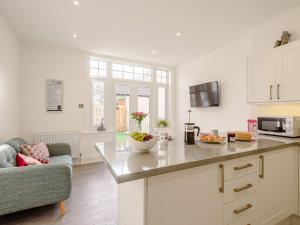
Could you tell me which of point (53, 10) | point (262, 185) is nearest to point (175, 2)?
point (53, 10)

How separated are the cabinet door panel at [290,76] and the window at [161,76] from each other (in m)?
3.74

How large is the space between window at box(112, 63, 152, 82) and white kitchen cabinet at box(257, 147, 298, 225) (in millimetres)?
4202

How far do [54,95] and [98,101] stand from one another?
1.07 meters

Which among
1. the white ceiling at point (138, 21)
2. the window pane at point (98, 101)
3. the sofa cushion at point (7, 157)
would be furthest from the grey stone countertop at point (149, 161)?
the window pane at point (98, 101)

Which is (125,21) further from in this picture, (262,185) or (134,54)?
(262,185)

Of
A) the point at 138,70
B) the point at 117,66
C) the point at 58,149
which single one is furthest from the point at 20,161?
the point at 138,70

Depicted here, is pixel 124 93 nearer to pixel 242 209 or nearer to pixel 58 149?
pixel 58 149

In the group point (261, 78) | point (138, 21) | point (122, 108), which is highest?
point (138, 21)

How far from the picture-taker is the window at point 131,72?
4.95m

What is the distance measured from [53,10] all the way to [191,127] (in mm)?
2742

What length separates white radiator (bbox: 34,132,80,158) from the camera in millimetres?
3815

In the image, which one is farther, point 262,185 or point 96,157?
point 96,157

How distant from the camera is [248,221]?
147 centimetres

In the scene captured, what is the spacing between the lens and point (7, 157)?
220 cm
